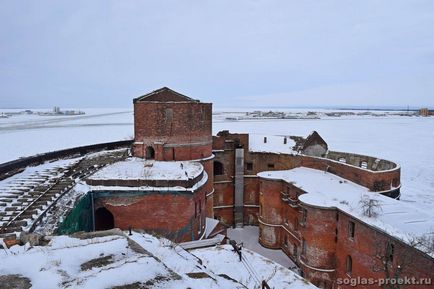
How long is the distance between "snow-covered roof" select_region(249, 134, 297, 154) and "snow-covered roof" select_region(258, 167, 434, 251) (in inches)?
126

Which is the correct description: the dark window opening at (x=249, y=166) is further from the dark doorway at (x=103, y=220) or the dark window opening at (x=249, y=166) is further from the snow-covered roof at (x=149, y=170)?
the dark doorway at (x=103, y=220)

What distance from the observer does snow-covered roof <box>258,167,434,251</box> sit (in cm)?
1414

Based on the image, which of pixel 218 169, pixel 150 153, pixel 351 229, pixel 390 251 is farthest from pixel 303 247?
pixel 150 153

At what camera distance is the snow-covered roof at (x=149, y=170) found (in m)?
16.8

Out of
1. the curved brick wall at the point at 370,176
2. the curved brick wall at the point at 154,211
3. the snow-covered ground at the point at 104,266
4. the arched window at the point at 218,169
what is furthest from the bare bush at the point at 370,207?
the arched window at the point at 218,169

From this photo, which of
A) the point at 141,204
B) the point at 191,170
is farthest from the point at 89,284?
the point at 191,170

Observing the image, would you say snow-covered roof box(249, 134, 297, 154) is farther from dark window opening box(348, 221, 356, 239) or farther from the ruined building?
dark window opening box(348, 221, 356, 239)

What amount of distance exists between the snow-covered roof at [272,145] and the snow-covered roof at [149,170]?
376 inches

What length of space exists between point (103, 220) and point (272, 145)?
17143 mm

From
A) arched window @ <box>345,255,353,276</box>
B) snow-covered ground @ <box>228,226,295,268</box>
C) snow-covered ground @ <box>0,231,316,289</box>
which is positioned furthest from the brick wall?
snow-covered ground @ <box>0,231,316,289</box>

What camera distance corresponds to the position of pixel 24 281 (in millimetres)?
4523

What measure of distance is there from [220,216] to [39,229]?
18517mm

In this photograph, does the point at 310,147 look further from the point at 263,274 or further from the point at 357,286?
the point at 263,274

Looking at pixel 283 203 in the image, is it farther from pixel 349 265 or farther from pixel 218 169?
pixel 349 265
